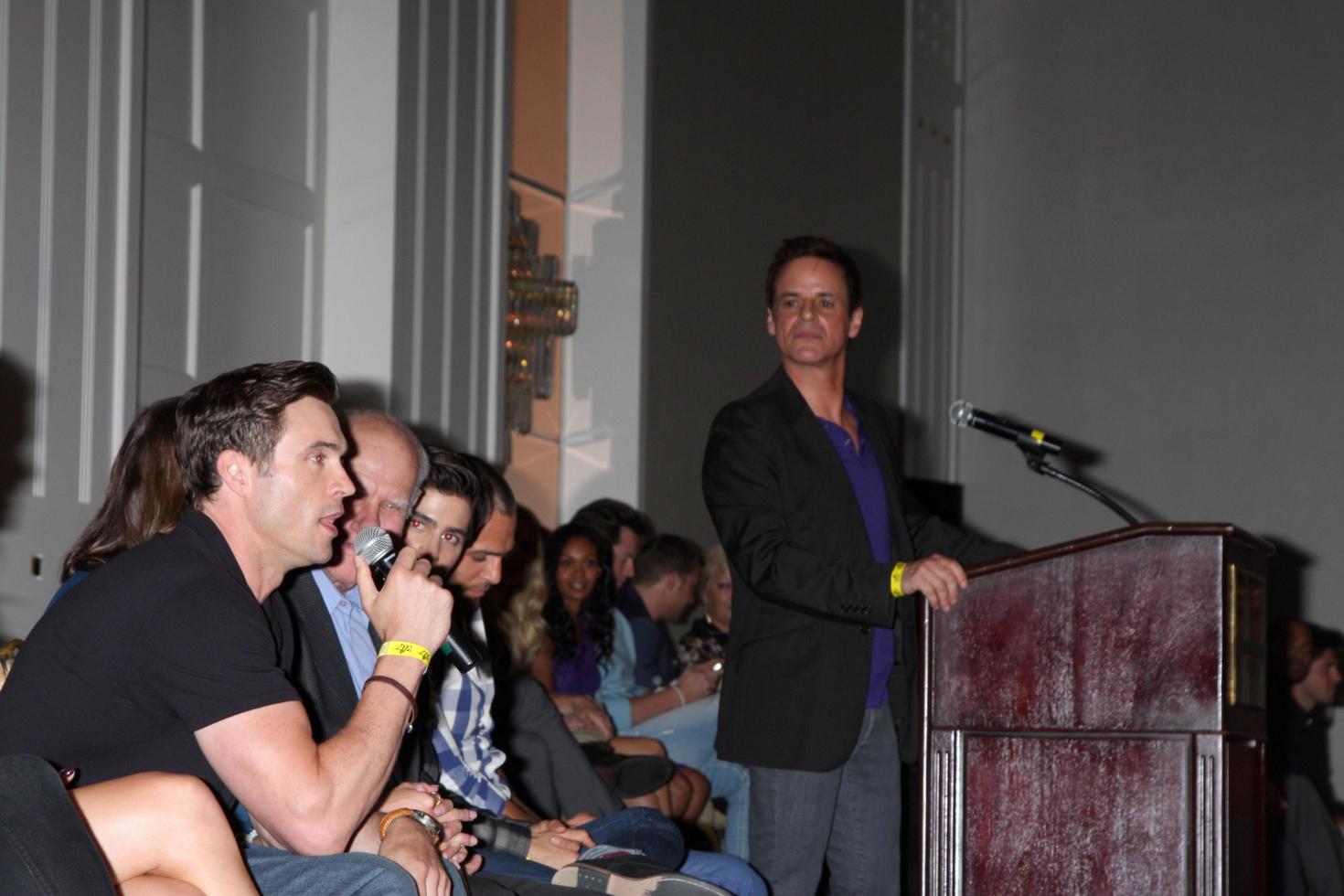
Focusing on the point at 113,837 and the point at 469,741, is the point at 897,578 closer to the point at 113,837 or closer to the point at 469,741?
the point at 469,741

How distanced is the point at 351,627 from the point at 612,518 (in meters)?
2.63

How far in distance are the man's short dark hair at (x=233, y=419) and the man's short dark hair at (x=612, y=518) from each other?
2.95m

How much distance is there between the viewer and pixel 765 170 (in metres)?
6.42

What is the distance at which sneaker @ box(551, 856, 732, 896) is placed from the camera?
215cm

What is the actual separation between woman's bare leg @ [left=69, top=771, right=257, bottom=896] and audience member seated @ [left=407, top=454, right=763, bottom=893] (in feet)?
3.14

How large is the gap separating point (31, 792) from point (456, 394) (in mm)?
3254

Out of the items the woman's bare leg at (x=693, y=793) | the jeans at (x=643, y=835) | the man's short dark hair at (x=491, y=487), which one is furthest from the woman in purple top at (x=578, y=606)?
the jeans at (x=643, y=835)

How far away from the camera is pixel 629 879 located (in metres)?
2.21

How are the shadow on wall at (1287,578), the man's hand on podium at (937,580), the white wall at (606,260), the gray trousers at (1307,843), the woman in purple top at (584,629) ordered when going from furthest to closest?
the shadow on wall at (1287,578) < the white wall at (606,260) < the gray trousers at (1307,843) < the woman in purple top at (584,629) < the man's hand on podium at (937,580)

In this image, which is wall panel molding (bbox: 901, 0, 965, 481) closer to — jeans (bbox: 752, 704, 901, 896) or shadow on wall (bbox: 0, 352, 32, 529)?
jeans (bbox: 752, 704, 901, 896)

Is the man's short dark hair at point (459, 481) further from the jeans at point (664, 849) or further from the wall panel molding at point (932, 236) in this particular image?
the wall panel molding at point (932, 236)

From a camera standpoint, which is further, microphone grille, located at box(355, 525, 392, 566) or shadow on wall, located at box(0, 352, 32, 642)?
shadow on wall, located at box(0, 352, 32, 642)

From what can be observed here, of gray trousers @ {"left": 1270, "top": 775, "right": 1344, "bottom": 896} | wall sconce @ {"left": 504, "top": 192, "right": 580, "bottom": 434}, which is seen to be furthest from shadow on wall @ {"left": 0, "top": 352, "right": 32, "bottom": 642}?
gray trousers @ {"left": 1270, "top": 775, "right": 1344, "bottom": 896}

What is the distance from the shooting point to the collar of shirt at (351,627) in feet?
7.70
